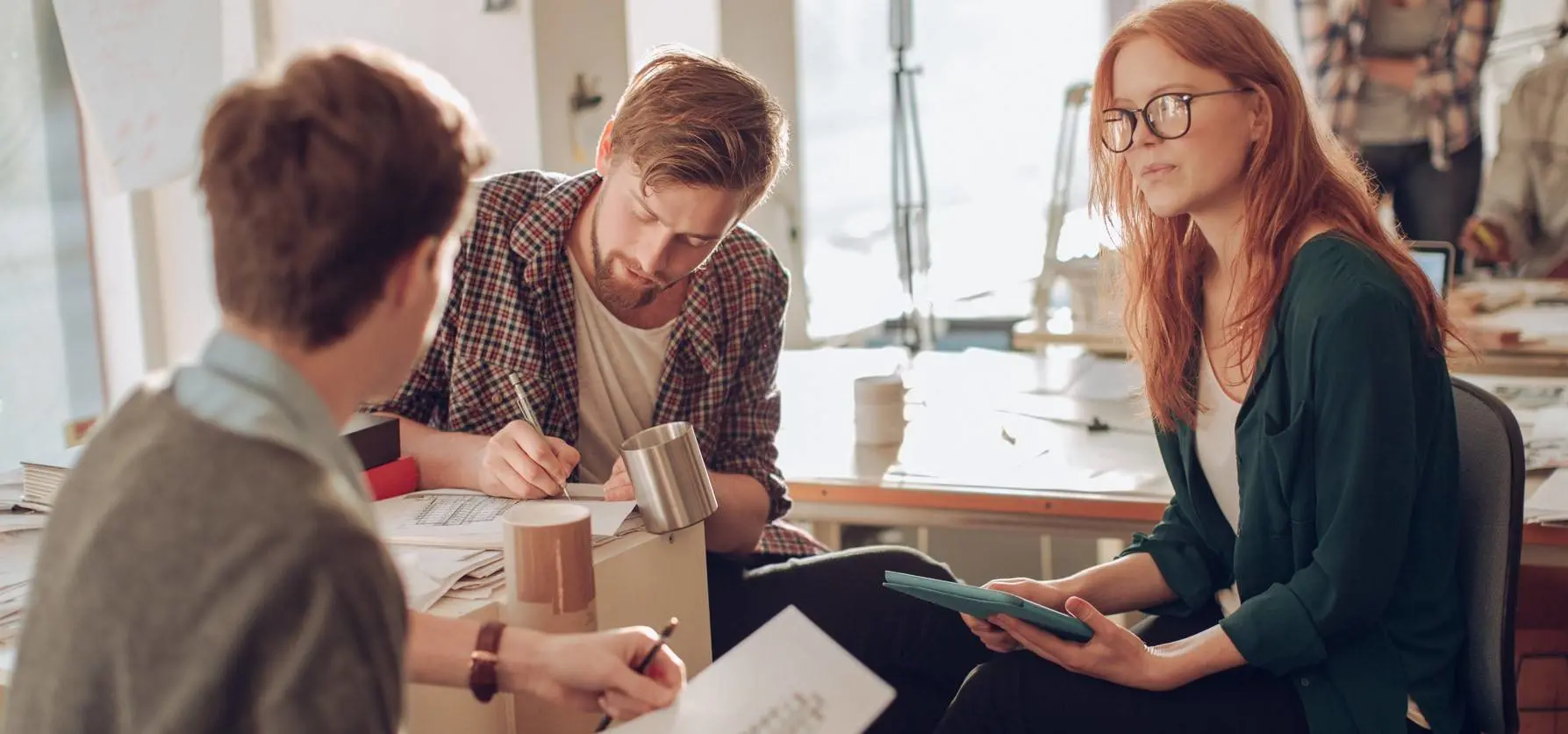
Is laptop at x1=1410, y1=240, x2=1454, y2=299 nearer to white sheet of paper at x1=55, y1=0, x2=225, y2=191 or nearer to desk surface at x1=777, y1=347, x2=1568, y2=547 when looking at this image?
desk surface at x1=777, y1=347, x2=1568, y2=547

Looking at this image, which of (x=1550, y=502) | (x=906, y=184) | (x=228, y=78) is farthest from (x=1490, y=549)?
(x=906, y=184)

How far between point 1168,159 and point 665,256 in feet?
2.03

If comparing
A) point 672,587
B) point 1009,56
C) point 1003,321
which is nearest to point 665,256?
point 672,587

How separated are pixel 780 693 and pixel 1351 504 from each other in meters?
0.66

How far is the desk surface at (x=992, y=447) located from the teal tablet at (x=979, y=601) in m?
0.57

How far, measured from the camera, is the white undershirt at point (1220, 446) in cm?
160

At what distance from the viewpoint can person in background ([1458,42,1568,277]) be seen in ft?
13.9

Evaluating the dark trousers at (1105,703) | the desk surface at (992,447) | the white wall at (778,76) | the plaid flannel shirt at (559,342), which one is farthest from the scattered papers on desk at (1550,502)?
the white wall at (778,76)

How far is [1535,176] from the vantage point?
4312 mm

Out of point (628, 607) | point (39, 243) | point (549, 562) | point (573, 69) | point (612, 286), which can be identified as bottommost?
point (628, 607)

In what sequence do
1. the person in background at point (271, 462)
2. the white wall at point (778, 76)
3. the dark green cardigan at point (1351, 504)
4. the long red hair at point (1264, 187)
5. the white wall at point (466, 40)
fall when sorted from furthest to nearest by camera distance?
the white wall at point (778, 76)
the white wall at point (466, 40)
the long red hair at point (1264, 187)
the dark green cardigan at point (1351, 504)
the person in background at point (271, 462)

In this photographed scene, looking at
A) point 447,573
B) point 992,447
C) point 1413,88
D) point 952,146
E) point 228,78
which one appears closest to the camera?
point 447,573

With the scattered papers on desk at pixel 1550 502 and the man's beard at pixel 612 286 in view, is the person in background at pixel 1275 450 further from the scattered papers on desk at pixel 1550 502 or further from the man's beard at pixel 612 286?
the man's beard at pixel 612 286

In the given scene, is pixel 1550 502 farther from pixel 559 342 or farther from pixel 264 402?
pixel 264 402
